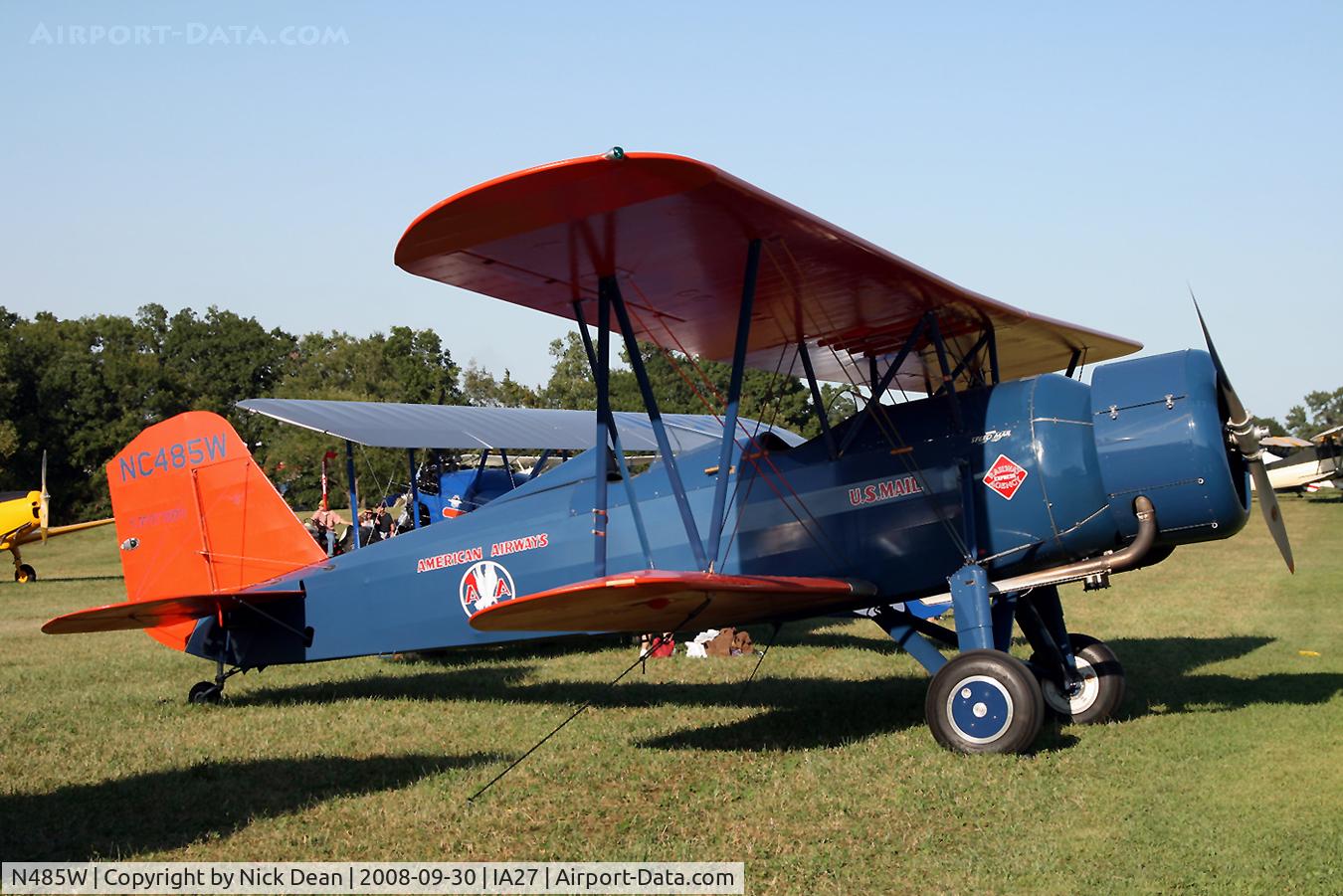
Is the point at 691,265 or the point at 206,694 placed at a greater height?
the point at 691,265

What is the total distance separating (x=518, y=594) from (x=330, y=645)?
68.5 inches

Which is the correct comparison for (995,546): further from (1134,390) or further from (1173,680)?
(1173,680)

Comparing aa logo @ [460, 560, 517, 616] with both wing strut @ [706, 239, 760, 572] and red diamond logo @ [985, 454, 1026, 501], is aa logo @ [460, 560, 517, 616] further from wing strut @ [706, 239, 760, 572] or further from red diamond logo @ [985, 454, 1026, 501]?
red diamond logo @ [985, 454, 1026, 501]

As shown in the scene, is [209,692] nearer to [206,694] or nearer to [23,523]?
[206,694]

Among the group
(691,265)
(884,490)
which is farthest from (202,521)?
(884,490)

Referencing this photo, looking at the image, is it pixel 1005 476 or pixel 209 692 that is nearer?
pixel 1005 476

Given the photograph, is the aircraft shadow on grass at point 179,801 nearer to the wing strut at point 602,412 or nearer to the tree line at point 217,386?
the wing strut at point 602,412

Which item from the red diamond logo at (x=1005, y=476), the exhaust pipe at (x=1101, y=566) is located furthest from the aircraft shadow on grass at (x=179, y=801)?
the red diamond logo at (x=1005, y=476)

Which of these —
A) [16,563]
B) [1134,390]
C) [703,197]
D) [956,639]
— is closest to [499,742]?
[956,639]

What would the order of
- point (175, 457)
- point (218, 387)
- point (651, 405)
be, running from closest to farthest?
point (651, 405)
point (175, 457)
point (218, 387)

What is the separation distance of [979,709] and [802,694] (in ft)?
8.24

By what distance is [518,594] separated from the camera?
752cm

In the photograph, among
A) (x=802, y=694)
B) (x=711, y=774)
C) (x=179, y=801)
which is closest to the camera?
(x=179, y=801)

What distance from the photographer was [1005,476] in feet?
20.8
